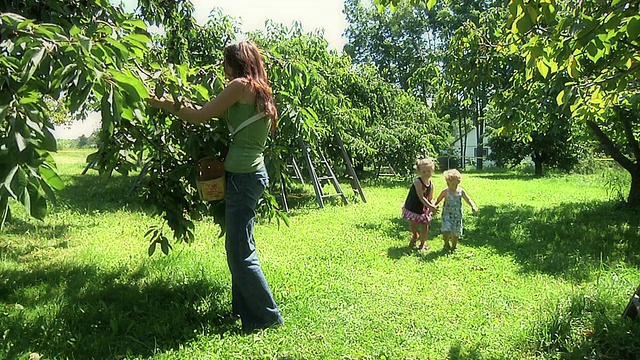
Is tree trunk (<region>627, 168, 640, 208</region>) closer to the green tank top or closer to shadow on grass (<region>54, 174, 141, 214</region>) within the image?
the green tank top

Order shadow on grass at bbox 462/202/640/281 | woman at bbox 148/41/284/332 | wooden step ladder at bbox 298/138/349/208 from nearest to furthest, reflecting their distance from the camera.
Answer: woman at bbox 148/41/284/332
shadow on grass at bbox 462/202/640/281
wooden step ladder at bbox 298/138/349/208

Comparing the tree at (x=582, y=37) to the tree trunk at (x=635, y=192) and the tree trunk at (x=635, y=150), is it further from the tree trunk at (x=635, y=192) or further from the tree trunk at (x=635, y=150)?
the tree trunk at (x=635, y=192)

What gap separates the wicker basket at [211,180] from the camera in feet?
10.3

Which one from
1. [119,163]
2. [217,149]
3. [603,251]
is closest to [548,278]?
[603,251]

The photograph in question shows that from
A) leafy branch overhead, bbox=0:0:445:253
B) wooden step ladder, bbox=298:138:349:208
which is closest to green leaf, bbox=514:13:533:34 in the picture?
leafy branch overhead, bbox=0:0:445:253

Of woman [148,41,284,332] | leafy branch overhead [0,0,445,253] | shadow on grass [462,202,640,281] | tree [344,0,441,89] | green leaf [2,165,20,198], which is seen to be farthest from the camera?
tree [344,0,441,89]

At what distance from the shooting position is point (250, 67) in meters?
3.04

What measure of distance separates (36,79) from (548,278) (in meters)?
4.83

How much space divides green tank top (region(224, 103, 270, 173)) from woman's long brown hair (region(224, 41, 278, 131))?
9cm

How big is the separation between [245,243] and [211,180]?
49 cm

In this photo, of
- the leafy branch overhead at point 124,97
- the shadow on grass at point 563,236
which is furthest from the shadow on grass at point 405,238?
the leafy branch overhead at point 124,97

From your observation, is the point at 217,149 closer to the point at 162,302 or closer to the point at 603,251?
the point at 162,302

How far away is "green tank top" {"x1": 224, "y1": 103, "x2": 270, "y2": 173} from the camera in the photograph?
3074 millimetres

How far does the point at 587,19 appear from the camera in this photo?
2693mm
